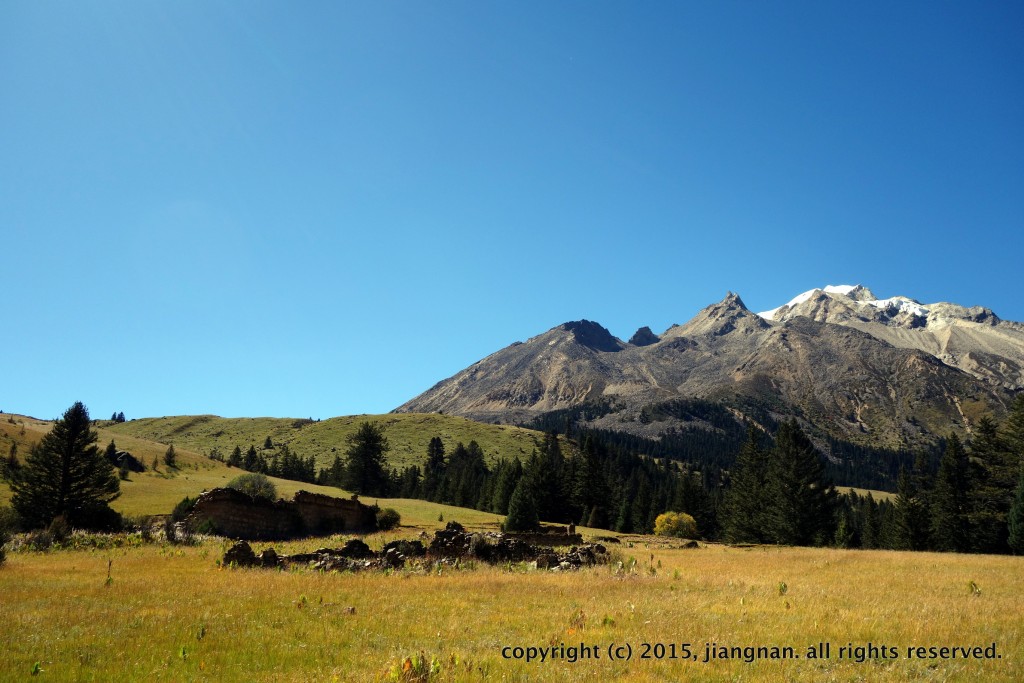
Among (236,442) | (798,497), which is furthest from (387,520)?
(236,442)

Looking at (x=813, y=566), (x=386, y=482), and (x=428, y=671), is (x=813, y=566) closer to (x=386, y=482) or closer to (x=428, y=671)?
(x=428, y=671)

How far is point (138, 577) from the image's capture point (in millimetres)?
19156

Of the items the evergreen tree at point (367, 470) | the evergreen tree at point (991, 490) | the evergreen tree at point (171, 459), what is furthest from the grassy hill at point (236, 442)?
the evergreen tree at point (991, 490)

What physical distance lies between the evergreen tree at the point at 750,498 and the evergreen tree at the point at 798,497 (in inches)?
193

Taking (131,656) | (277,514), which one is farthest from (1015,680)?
(277,514)

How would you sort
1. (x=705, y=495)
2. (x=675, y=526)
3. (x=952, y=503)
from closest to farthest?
(x=952, y=503) < (x=675, y=526) < (x=705, y=495)

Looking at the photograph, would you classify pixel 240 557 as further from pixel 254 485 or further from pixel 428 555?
pixel 254 485

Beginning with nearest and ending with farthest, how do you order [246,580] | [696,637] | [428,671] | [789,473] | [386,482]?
[428,671]
[696,637]
[246,580]
[789,473]
[386,482]

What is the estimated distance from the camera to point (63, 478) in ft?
152

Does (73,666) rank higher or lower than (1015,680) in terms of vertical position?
lower

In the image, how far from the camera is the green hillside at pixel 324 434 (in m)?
140

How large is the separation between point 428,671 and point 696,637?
6.61m

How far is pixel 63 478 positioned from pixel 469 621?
50.4 metres

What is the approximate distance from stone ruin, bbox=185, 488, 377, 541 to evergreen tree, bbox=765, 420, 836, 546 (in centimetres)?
4461
